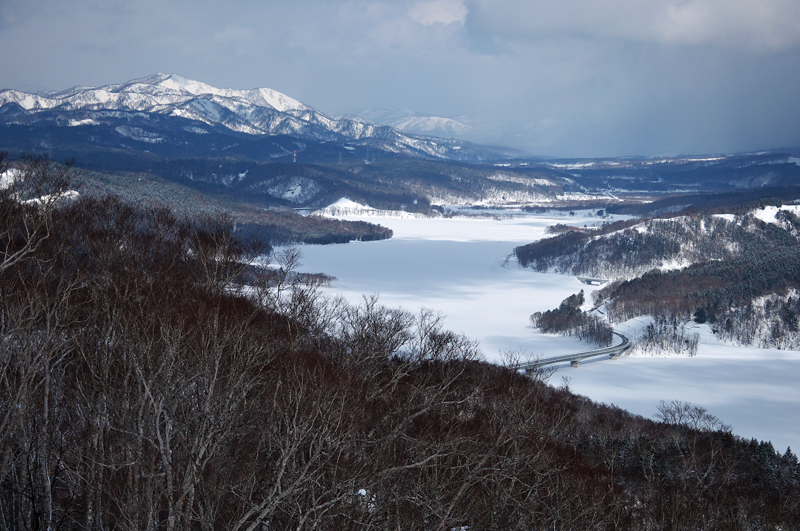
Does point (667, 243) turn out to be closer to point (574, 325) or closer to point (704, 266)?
point (704, 266)

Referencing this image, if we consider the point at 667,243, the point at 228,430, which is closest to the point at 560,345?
the point at 228,430

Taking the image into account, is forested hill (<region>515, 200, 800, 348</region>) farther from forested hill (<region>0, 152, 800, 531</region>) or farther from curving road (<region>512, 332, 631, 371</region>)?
forested hill (<region>0, 152, 800, 531</region>)

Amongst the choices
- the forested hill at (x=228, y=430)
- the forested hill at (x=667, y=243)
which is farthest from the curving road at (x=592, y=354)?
the forested hill at (x=667, y=243)

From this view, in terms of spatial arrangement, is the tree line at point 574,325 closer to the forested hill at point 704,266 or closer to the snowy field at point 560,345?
the snowy field at point 560,345

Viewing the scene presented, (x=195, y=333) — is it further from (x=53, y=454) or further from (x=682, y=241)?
(x=682, y=241)

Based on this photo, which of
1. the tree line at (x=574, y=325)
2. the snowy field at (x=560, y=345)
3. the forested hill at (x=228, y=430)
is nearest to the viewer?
the forested hill at (x=228, y=430)

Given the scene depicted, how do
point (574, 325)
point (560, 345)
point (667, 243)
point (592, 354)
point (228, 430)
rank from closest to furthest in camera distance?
point (228, 430) < point (592, 354) < point (560, 345) < point (574, 325) < point (667, 243)

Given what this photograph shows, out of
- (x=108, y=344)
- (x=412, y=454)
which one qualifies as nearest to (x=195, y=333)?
(x=108, y=344)
